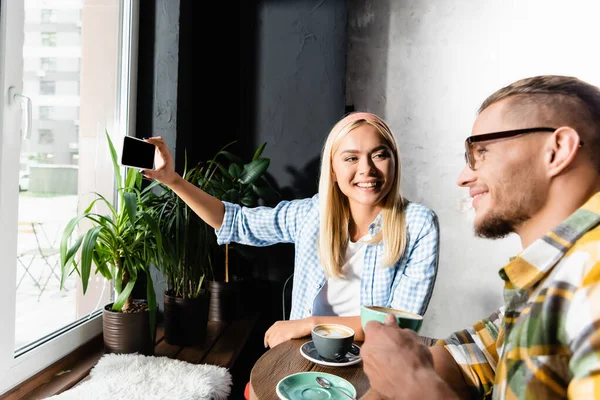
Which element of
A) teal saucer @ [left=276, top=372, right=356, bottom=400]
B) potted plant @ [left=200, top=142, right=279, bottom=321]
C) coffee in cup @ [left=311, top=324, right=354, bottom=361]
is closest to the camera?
teal saucer @ [left=276, top=372, right=356, bottom=400]

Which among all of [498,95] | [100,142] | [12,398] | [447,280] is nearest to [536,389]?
[498,95]

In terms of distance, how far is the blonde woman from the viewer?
1544mm

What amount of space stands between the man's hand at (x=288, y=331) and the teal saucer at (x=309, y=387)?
0.32m

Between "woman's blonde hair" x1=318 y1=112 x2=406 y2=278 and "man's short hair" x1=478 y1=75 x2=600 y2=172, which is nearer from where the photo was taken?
"man's short hair" x1=478 y1=75 x2=600 y2=172

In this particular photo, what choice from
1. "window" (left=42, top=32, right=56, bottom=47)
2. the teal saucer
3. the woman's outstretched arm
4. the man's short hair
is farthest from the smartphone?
the man's short hair

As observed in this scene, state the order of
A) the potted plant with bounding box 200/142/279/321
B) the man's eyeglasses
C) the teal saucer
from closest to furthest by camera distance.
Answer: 1. the man's eyeglasses
2. the teal saucer
3. the potted plant with bounding box 200/142/279/321

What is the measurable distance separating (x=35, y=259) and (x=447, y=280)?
2154 mm

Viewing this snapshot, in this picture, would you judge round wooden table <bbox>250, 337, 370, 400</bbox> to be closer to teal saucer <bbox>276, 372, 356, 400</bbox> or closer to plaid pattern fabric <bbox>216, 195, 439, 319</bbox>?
teal saucer <bbox>276, 372, 356, 400</bbox>

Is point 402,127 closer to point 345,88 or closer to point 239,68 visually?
point 345,88

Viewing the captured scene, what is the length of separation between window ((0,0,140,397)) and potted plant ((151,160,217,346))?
341mm

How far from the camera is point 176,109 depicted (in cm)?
214

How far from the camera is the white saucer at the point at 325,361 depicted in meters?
1.05

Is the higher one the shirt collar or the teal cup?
the shirt collar

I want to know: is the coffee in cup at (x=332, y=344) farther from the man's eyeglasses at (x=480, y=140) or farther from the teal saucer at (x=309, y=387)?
the man's eyeglasses at (x=480, y=140)
